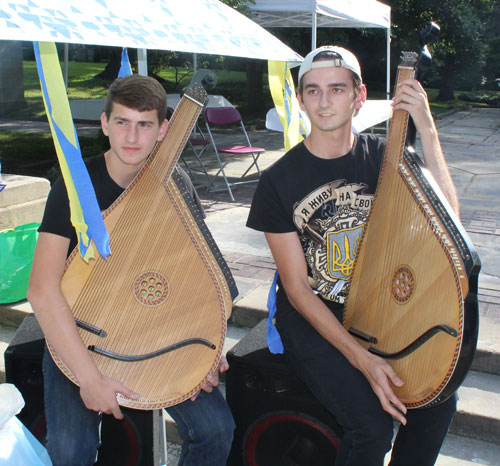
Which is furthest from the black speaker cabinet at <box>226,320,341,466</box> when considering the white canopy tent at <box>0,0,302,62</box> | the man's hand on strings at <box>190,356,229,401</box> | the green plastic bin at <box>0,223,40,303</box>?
the green plastic bin at <box>0,223,40,303</box>

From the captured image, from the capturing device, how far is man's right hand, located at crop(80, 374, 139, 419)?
178cm

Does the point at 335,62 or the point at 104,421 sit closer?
the point at 335,62

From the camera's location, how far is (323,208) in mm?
2086

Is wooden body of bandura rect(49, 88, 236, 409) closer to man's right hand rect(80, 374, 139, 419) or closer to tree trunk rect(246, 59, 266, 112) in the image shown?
man's right hand rect(80, 374, 139, 419)

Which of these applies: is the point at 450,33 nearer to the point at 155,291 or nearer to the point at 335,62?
the point at 335,62

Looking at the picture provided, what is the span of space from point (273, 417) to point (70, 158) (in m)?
1.15

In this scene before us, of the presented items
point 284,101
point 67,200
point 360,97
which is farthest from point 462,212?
point 67,200

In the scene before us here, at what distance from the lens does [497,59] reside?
965 inches

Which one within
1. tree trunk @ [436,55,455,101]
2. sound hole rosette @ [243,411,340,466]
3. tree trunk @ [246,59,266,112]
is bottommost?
tree trunk @ [436,55,455,101]

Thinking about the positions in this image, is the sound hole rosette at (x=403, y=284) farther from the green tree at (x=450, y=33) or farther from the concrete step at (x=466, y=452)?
the green tree at (x=450, y=33)

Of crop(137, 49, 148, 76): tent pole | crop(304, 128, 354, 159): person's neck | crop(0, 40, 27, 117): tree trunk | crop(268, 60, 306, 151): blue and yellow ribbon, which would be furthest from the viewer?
crop(0, 40, 27, 117): tree trunk

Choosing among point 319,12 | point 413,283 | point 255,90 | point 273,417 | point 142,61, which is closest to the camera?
point 413,283

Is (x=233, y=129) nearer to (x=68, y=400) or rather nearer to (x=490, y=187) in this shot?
(x=490, y=187)

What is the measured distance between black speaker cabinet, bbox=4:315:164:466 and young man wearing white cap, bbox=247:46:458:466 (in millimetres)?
599
